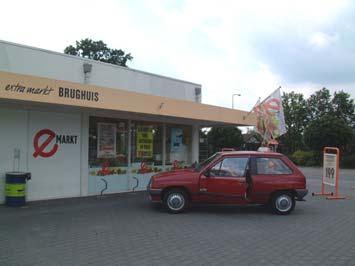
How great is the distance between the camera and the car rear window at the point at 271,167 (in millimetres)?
11859

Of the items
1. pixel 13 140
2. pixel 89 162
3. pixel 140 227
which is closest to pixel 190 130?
pixel 89 162

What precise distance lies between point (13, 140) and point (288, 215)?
7.75 meters

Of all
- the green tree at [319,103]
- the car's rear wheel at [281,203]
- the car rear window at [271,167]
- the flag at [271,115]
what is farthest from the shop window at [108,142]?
the green tree at [319,103]

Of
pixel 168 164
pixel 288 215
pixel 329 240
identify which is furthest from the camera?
pixel 168 164

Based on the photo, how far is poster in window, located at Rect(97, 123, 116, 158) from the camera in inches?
590

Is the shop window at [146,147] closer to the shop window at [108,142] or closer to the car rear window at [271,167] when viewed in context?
the shop window at [108,142]

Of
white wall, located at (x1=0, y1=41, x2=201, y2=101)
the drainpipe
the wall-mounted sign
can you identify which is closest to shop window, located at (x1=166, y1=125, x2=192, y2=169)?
white wall, located at (x1=0, y1=41, x2=201, y2=101)

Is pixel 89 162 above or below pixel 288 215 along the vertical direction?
above

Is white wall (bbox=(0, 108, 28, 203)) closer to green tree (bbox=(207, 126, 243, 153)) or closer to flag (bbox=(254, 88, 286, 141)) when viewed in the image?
flag (bbox=(254, 88, 286, 141))

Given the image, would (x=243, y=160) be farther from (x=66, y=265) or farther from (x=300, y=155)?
(x=300, y=155)

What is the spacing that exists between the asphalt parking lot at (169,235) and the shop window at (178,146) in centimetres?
502

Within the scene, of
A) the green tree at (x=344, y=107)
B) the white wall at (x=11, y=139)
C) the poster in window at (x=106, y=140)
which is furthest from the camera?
the green tree at (x=344, y=107)

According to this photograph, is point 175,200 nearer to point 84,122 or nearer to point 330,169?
point 84,122

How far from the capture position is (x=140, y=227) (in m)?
9.46
